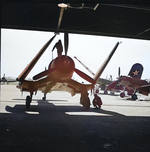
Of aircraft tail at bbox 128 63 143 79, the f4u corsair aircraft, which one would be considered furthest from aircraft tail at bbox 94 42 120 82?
aircraft tail at bbox 128 63 143 79

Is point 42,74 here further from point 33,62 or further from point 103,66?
point 103,66

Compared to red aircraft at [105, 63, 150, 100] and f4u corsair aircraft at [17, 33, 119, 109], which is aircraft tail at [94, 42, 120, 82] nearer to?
f4u corsair aircraft at [17, 33, 119, 109]

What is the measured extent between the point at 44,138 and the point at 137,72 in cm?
2179

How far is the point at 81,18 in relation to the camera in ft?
32.9

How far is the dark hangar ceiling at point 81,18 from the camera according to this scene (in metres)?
8.82

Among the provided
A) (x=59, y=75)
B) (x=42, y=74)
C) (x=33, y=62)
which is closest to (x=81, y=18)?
(x=59, y=75)

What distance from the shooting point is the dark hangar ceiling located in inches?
347

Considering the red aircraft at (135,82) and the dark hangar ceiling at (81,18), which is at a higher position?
the dark hangar ceiling at (81,18)

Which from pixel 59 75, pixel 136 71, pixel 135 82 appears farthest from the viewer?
pixel 136 71

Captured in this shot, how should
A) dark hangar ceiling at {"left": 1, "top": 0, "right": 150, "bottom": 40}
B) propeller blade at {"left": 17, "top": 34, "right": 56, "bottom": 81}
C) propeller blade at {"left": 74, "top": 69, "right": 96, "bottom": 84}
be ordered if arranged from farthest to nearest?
propeller blade at {"left": 74, "top": 69, "right": 96, "bottom": 84}, dark hangar ceiling at {"left": 1, "top": 0, "right": 150, "bottom": 40}, propeller blade at {"left": 17, "top": 34, "right": 56, "bottom": 81}

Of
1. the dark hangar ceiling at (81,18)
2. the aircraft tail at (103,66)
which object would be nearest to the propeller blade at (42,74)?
the aircraft tail at (103,66)

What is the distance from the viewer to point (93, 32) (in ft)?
38.5

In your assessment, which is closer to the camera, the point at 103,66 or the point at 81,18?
the point at 103,66

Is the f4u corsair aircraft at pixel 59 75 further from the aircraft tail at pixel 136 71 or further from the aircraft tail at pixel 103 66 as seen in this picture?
the aircraft tail at pixel 136 71
